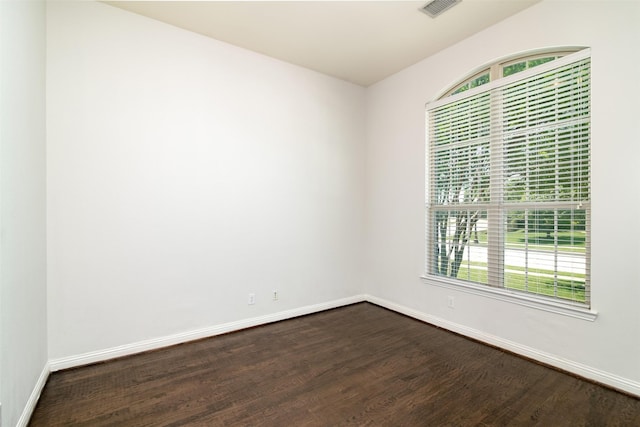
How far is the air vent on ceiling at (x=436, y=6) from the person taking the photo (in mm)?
2633

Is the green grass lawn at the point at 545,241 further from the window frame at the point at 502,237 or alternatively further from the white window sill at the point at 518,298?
the white window sill at the point at 518,298

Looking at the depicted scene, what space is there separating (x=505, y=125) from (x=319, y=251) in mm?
→ 2430

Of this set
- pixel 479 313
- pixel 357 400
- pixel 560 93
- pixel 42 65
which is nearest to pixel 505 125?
pixel 560 93

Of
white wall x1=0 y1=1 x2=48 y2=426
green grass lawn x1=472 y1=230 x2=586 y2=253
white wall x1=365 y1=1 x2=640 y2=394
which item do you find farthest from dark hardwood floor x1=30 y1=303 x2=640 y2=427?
green grass lawn x1=472 y1=230 x2=586 y2=253

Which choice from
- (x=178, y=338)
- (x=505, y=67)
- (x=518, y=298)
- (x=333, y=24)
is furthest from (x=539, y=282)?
(x=178, y=338)

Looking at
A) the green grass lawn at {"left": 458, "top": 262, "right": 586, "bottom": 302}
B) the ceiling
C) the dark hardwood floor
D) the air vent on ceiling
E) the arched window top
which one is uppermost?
the ceiling

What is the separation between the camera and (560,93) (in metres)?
2.61

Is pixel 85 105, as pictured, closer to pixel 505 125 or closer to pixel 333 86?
pixel 333 86

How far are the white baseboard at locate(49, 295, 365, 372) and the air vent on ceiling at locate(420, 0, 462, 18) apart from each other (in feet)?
10.9

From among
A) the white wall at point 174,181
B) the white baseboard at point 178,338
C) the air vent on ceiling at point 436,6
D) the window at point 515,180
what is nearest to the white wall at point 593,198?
the window at point 515,180

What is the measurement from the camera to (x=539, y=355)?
2650 millimetres

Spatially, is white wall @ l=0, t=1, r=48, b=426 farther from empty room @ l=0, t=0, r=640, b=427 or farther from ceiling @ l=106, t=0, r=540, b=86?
ceiling @ l=106, t=0, r=540, b=86

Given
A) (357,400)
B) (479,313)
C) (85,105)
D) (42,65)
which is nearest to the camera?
(357,400)

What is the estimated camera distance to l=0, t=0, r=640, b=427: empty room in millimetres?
2078
